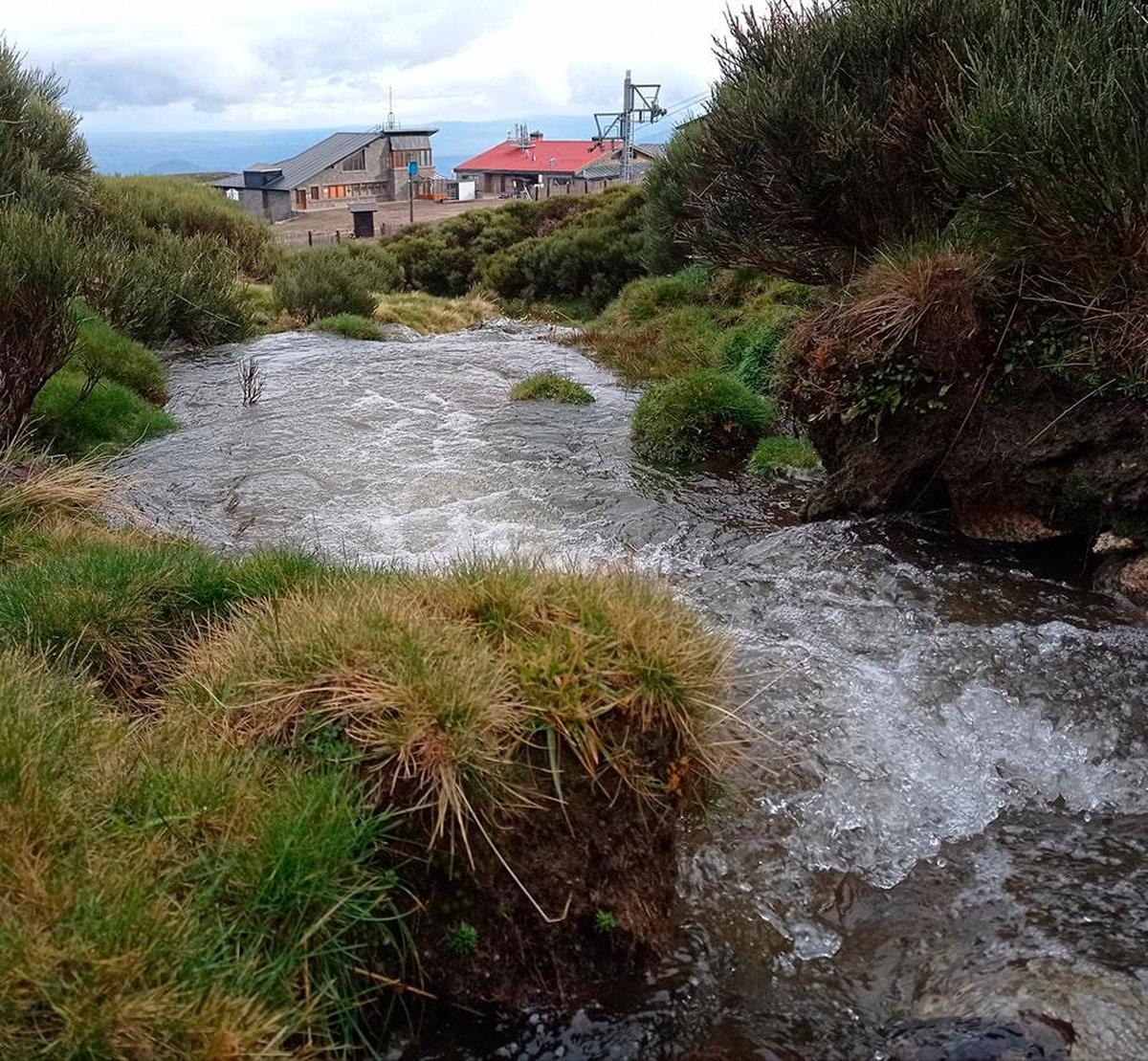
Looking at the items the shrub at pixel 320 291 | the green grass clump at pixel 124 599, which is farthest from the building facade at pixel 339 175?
the green grass clump at pixel 124 599

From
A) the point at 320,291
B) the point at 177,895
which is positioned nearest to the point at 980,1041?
the point at 177,895

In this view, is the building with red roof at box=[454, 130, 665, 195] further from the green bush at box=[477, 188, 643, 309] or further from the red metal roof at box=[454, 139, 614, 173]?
the green bush at box=[477, 188, 643, 309]

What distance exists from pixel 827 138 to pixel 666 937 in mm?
7273

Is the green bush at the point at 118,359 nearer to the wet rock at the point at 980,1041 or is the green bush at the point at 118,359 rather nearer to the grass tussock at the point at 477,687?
the grass tussock at the point at 477,687

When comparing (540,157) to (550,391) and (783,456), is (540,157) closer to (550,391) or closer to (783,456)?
(550,391)

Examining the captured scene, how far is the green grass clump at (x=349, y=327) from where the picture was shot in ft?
61.2

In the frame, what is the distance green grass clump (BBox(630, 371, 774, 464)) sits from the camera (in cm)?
1031

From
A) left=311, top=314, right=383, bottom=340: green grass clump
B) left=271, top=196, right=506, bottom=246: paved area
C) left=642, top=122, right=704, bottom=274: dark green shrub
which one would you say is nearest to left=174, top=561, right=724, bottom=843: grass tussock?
left=311, top=314, right=383, bottom=340: green grass clump

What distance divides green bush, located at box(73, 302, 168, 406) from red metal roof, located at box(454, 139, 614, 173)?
212ft

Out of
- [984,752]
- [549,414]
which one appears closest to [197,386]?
[549,414]

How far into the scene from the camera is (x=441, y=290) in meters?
37.0

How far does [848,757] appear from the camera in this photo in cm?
480

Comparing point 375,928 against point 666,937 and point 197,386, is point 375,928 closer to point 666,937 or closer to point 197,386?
point 666,937

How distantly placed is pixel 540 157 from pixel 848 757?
270ft
